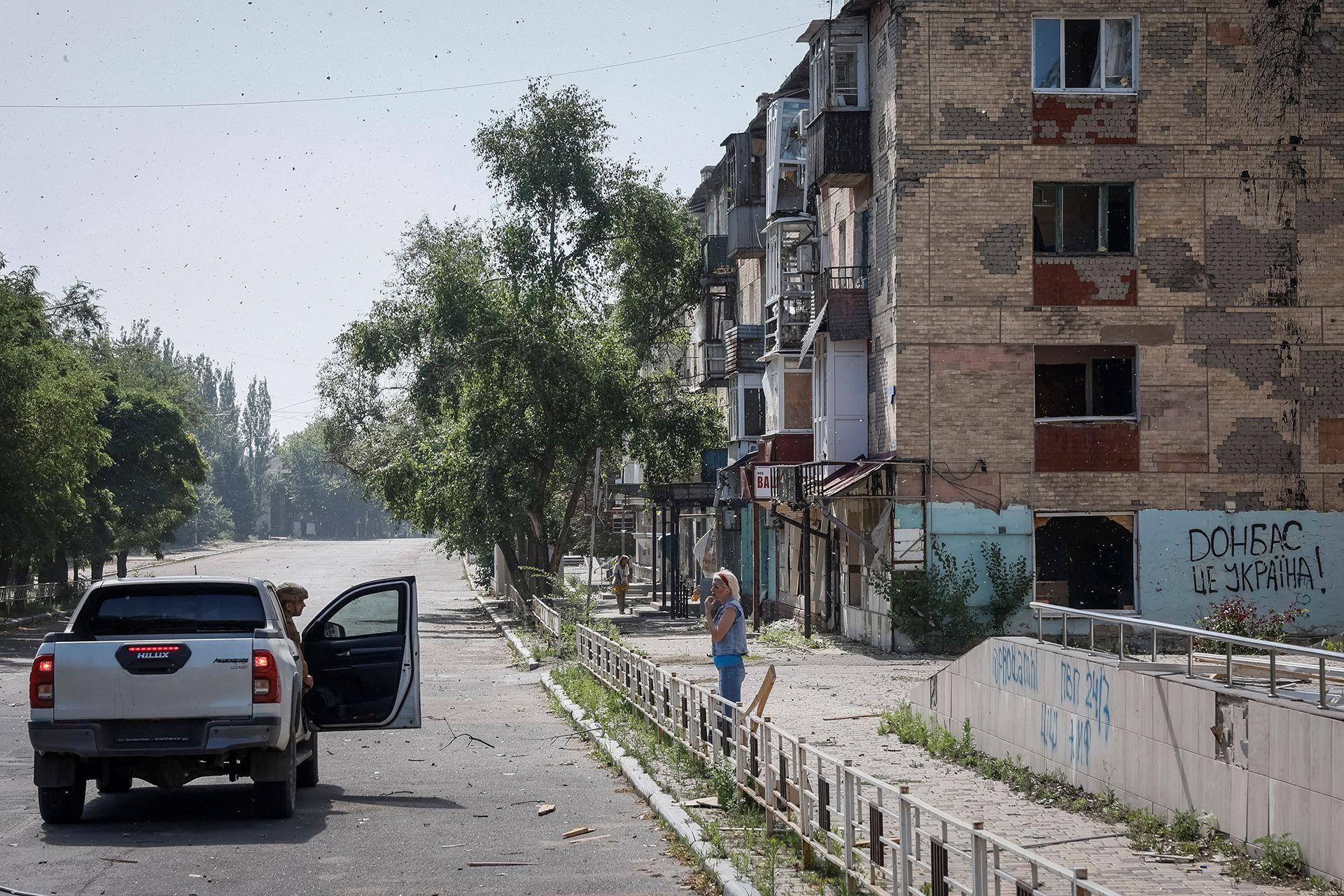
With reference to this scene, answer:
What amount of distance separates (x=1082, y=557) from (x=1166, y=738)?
19.4 meters

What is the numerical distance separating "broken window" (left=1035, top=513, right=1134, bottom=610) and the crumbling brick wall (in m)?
0.57

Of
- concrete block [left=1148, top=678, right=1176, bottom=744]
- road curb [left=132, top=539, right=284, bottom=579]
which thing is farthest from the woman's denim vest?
road curb [left=132, top=539, right=284, bottom=579]

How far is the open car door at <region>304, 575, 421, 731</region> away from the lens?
1282cm

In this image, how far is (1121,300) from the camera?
29.1m

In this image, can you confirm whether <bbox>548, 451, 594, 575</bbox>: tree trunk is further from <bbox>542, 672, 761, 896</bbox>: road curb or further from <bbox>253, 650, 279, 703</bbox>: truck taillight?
<bbox>253, 650, 279, 703</bbox>: truck taillight

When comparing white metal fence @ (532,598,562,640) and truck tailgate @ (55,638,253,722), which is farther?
white metal fence @ (532,598,562,640)

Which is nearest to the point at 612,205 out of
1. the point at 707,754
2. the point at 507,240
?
the point at 507,240

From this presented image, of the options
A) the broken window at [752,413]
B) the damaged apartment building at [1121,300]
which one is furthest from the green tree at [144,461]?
the damaged apartment building at [1121,300]

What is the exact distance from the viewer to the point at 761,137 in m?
44.9

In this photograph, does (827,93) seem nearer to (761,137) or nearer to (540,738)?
(761,137)

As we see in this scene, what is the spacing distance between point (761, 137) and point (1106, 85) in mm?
16749

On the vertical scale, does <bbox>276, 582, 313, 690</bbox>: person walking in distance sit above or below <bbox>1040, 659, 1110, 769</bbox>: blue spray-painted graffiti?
above

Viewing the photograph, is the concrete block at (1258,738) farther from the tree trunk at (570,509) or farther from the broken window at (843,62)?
the tree trunk at (570,509)

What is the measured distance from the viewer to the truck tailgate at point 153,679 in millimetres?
10883
